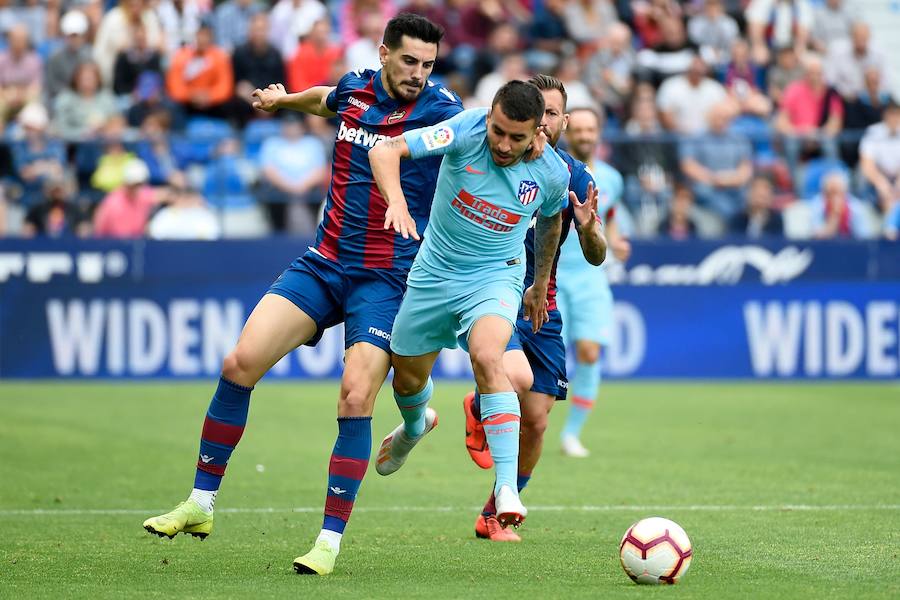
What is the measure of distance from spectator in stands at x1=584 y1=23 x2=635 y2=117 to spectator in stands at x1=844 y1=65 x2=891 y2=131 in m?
3.19

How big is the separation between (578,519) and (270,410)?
6.65 metres

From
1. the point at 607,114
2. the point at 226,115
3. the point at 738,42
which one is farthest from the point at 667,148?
the point at 226,115

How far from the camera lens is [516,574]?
21.9ft

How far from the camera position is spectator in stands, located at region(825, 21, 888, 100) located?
22031 millimetres

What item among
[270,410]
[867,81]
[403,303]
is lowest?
[270,410]

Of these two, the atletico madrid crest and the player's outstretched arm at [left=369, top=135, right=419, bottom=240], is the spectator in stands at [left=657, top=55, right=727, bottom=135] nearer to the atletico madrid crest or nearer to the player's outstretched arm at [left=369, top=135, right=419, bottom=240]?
the atletico madrid crest

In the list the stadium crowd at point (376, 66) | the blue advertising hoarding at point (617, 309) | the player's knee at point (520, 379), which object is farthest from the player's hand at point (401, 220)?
the stadium crowd at point (376, 66)

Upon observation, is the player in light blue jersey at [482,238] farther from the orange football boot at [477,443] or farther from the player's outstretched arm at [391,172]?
the orange football boot at [477,443]

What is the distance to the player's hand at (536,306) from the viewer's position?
7.74 m

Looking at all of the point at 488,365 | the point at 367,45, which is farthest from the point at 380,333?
the point at 367,45

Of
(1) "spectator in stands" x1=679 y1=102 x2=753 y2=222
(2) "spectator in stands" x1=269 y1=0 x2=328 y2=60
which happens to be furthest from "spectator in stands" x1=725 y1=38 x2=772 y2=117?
(2) "spectator in stands" x1=269 y1=0 x2=328 y2=60

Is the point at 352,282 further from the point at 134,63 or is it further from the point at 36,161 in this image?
the point at 134,63

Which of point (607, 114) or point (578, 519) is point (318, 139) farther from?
point (578, 519)

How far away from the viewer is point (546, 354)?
843cm
